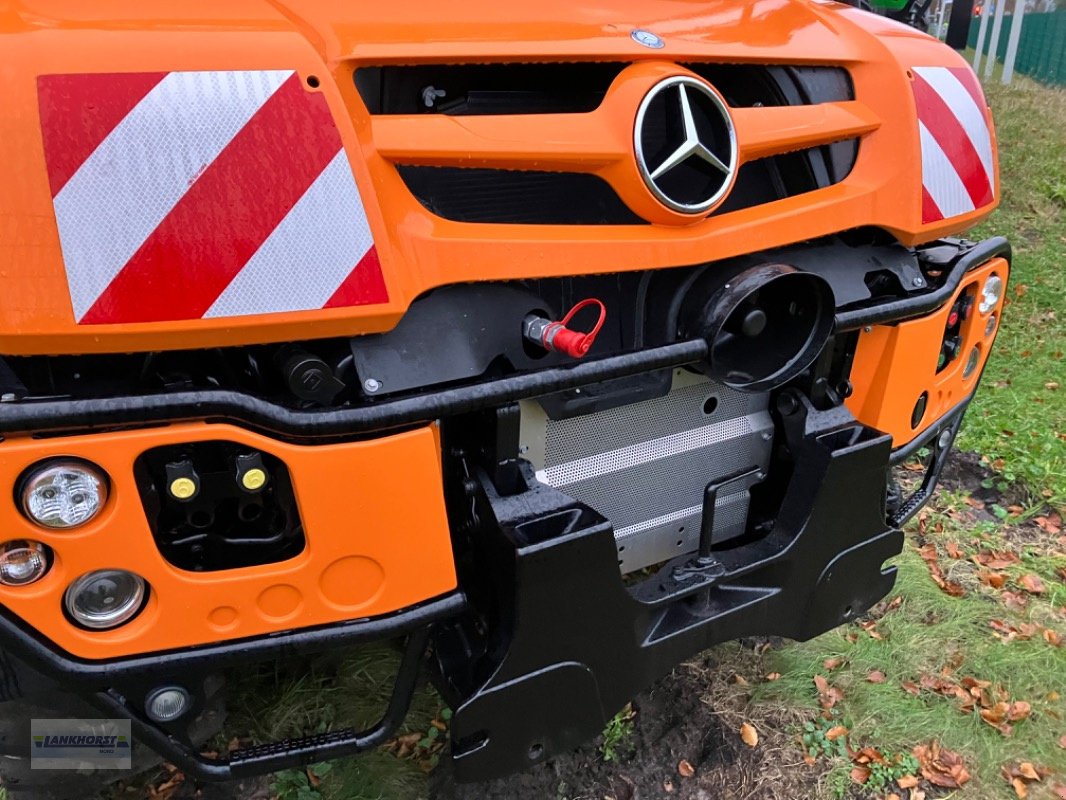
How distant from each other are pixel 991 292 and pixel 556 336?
1494mm

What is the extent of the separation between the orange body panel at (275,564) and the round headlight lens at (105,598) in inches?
0.7

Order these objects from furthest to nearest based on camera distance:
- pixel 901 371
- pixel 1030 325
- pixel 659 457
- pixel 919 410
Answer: pixel 1030 325 < pixel 919 410 < pixel 901 371 < pixel 659 457

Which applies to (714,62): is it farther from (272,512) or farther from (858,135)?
(272,512)

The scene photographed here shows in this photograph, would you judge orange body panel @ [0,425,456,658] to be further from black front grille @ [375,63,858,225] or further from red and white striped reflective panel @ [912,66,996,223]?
red and white striped reflective panel @ [912,66,996,223]

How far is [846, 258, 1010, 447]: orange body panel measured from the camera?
2.14 meters

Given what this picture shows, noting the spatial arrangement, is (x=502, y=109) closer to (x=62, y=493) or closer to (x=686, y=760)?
(x=62, y=493)

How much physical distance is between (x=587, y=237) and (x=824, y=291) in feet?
1.76

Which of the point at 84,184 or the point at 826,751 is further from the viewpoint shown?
the point at 826,751

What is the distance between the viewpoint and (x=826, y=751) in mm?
2459

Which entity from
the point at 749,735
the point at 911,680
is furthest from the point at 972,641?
the point at 749,735

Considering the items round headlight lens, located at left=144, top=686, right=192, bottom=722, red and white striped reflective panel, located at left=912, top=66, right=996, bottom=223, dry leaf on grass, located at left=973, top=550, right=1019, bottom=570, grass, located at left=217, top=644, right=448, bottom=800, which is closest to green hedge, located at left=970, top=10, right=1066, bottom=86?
dry leaf on grass, located at left=973, top=550, right=1019, bottom=570

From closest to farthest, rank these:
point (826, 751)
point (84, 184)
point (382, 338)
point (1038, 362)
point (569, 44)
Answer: point (84, 184) → point (382, 338) → point (569, 44) → point (826, 751) → point (1038, 362)

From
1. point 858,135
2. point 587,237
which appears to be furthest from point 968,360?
point 587,237

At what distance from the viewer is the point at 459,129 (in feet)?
5.04
